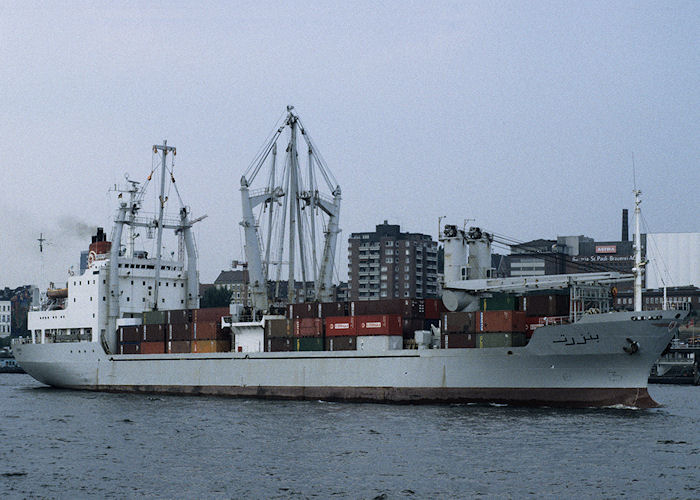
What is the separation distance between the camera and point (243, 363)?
50.2m

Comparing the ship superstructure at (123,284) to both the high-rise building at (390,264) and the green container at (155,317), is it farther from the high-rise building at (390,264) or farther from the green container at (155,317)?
the high-rise building at (390,264)

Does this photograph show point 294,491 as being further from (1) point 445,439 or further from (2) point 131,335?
(2) point 131,335

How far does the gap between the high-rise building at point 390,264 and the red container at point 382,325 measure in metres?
113

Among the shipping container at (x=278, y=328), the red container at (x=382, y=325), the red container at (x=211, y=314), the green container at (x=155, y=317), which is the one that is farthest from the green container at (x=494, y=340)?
the green container at (x=155, y=317)

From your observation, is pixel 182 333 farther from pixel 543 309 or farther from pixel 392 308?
pixel 543 309

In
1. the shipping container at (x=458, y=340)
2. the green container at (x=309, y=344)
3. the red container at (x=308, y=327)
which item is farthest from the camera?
the red container at (x=308, y=327)

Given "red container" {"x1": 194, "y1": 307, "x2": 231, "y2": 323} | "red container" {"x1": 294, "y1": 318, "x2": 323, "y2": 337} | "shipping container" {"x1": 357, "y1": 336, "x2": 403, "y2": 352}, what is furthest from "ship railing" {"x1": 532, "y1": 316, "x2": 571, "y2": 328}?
"red container" {"x1": 194, "y1": 307, "x2": 231, "y2": 323}

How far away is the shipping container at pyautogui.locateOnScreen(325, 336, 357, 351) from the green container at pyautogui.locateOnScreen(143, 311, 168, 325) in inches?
510

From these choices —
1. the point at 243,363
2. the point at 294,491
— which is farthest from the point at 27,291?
the point at 294,491

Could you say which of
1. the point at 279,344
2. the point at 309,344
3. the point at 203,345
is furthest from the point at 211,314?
the point at 309,344

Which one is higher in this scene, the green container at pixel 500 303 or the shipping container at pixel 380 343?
the green container at pixel 500 303

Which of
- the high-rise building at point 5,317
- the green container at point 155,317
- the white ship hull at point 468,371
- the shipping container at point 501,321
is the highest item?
the shipping container at point 501,321

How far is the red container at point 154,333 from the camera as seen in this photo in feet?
178

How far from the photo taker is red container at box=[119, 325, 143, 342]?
183 feet
